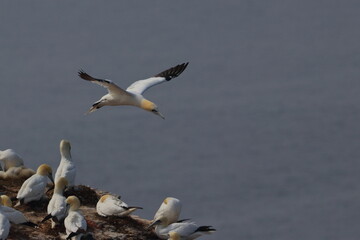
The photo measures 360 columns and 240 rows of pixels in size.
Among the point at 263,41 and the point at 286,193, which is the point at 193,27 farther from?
the point at 286,193

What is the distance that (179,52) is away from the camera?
273 ft

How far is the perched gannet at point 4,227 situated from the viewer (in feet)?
61.9

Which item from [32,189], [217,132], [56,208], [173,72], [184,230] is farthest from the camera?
[217,132]

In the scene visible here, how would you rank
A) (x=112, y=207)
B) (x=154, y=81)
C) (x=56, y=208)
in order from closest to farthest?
(x=56, y=208), (x=112, y=207), (x=154, y=81)

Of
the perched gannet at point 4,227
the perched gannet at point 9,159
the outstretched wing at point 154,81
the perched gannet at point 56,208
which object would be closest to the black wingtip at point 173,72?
the outstretched wing at point 154,81

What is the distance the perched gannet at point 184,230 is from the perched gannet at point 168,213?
0.10m

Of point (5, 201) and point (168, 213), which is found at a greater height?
point (168, 213)

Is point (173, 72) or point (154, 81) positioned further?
point (173, 72)

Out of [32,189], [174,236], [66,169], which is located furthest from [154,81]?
[174,236]

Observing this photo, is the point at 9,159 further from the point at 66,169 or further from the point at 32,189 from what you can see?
the point at 32,189

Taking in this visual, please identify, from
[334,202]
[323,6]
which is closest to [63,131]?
[334,202]

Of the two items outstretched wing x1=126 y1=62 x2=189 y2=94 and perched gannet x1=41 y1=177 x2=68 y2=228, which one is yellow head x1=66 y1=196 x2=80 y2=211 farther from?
outstretched wing x1=126 y1=62 x2=189 y2=94

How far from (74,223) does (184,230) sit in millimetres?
1653

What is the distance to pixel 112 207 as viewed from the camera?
20.6 meters
